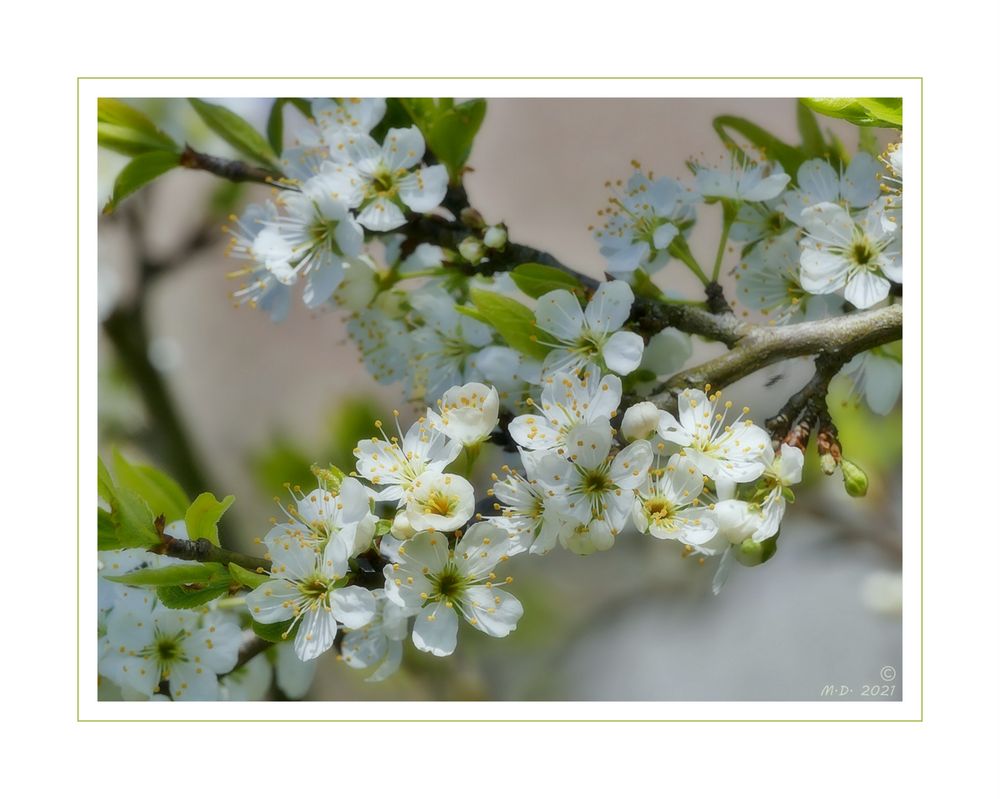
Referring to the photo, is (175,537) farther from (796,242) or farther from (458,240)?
(796,242)

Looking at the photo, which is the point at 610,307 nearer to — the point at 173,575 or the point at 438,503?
the point at 438,503

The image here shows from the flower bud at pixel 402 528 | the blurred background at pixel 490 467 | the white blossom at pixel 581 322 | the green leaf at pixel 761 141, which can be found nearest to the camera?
the flower bud at pixel 402 528

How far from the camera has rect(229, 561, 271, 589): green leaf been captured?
736 mm

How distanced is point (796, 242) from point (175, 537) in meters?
0.62

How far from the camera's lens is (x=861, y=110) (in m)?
0.88

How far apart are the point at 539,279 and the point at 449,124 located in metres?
0.19

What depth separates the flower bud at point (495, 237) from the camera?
876mm

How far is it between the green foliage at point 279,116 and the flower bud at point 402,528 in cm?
48

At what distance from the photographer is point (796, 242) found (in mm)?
909

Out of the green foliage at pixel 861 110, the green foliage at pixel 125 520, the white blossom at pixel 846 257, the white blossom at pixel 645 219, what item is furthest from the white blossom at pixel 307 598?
the green foliage at pixel 861 110

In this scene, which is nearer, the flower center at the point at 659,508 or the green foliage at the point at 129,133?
the flower center at the point at 659,508

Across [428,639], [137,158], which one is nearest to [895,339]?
[428,639]

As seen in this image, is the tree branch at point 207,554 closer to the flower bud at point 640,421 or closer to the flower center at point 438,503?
the flower center at point 438,503

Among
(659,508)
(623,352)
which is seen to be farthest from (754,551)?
(623,352)
